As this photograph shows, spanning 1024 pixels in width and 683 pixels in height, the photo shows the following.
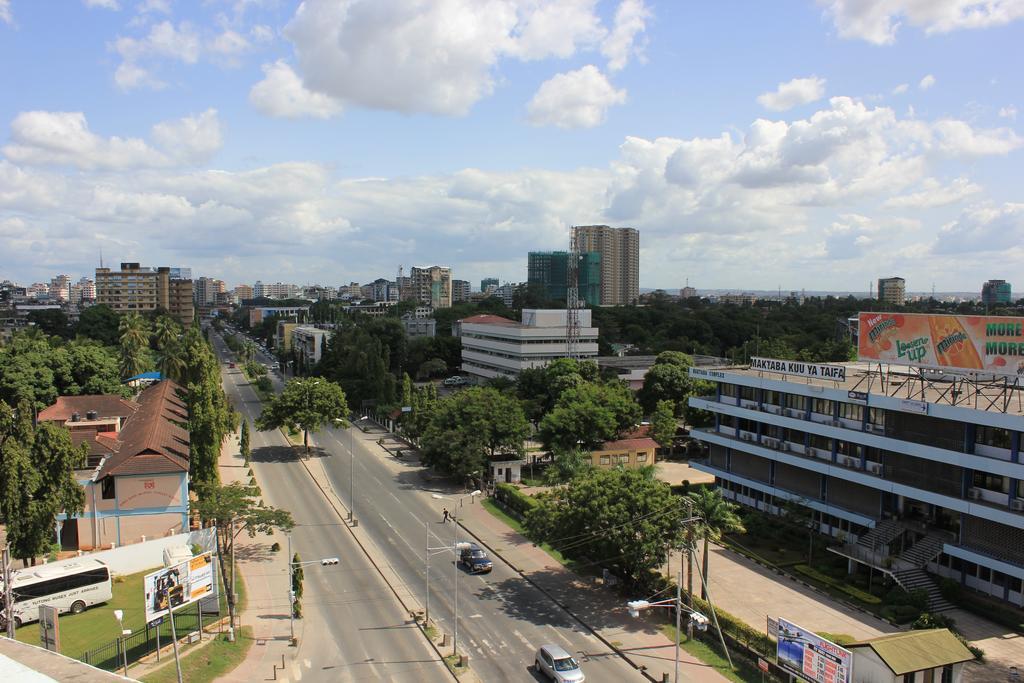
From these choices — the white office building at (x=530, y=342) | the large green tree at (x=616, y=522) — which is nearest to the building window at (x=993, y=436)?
the large green tree at (x=616, y=522)

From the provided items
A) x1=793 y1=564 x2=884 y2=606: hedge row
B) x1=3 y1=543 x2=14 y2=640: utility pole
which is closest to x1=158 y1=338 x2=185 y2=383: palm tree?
x1=3 y1=543 x2=14 y2=640: utility pole

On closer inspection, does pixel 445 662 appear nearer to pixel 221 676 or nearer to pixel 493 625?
pixel 493 625

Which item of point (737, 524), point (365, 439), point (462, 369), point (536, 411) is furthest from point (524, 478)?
point (462, 369)

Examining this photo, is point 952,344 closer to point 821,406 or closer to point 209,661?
point 821,406

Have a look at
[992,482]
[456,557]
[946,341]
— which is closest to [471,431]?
[456,557]

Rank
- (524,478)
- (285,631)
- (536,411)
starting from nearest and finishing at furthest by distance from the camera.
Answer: (285,631) → (524,478) → (536,411)

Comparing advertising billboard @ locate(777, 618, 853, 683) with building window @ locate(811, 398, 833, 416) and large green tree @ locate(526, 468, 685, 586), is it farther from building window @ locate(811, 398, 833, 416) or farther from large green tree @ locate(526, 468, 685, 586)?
building window @ locate(811, 398, 833, 416)
